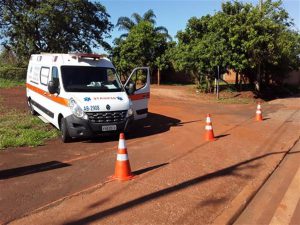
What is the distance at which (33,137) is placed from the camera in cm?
1010

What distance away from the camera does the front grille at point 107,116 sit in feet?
31.8

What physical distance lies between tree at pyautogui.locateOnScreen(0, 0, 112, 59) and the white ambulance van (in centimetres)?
2295

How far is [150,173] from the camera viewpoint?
7066mm

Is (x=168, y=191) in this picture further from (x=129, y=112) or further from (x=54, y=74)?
(x=54, y=74)

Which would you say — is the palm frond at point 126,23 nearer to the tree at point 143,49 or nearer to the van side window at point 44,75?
A: the tree at point 143,49

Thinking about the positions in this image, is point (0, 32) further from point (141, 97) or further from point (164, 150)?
point (164, 150)

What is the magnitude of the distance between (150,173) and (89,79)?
4.52 meters

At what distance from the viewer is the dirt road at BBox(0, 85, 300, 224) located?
17.5ft

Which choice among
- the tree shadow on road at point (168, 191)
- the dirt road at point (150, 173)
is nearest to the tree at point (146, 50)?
the dirt road at point (150, 173)

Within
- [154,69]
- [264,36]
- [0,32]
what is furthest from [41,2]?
[264,36]

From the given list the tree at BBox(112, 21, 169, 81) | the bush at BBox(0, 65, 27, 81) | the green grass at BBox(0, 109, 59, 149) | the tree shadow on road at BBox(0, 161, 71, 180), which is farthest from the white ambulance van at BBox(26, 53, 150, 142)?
the tree at BBox(112, 21, 169, 81)

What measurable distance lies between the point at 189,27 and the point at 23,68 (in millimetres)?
16450

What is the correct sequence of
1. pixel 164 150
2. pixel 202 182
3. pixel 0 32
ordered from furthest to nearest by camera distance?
pixel 0 32
pixel 164 150
pixel 202 182

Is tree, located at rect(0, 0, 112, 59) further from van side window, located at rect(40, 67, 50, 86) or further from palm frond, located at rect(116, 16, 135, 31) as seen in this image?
van side window, located at rect(40, 67, 50, 86)
